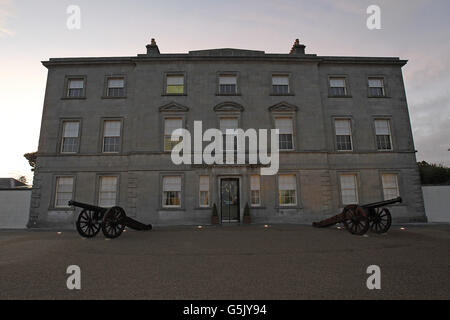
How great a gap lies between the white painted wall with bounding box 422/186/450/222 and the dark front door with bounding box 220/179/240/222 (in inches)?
504

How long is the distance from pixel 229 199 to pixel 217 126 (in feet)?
15.8

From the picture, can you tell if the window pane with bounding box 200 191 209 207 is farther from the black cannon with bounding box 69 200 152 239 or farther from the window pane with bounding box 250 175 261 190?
the black cannon with bounding box 69 200 152 239

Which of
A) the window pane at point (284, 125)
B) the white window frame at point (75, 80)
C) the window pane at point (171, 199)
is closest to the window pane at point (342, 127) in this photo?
the window pane at point (284, 125)

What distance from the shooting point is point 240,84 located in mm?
15961

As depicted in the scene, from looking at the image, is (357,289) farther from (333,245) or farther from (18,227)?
(18,227)

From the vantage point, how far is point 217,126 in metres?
15.1

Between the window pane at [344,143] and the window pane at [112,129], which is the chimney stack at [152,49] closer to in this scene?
the window pane at [112,129]

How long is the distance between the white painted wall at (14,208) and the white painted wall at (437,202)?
86.5 feet

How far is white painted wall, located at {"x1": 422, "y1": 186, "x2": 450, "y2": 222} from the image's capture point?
15289 mm

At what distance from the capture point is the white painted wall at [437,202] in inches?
602

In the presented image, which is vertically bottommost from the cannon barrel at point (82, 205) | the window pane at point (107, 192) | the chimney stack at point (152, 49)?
the cannon barrel at point (82, 205)

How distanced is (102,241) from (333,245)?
801 cm

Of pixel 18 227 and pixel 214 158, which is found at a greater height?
pixel 214 158
